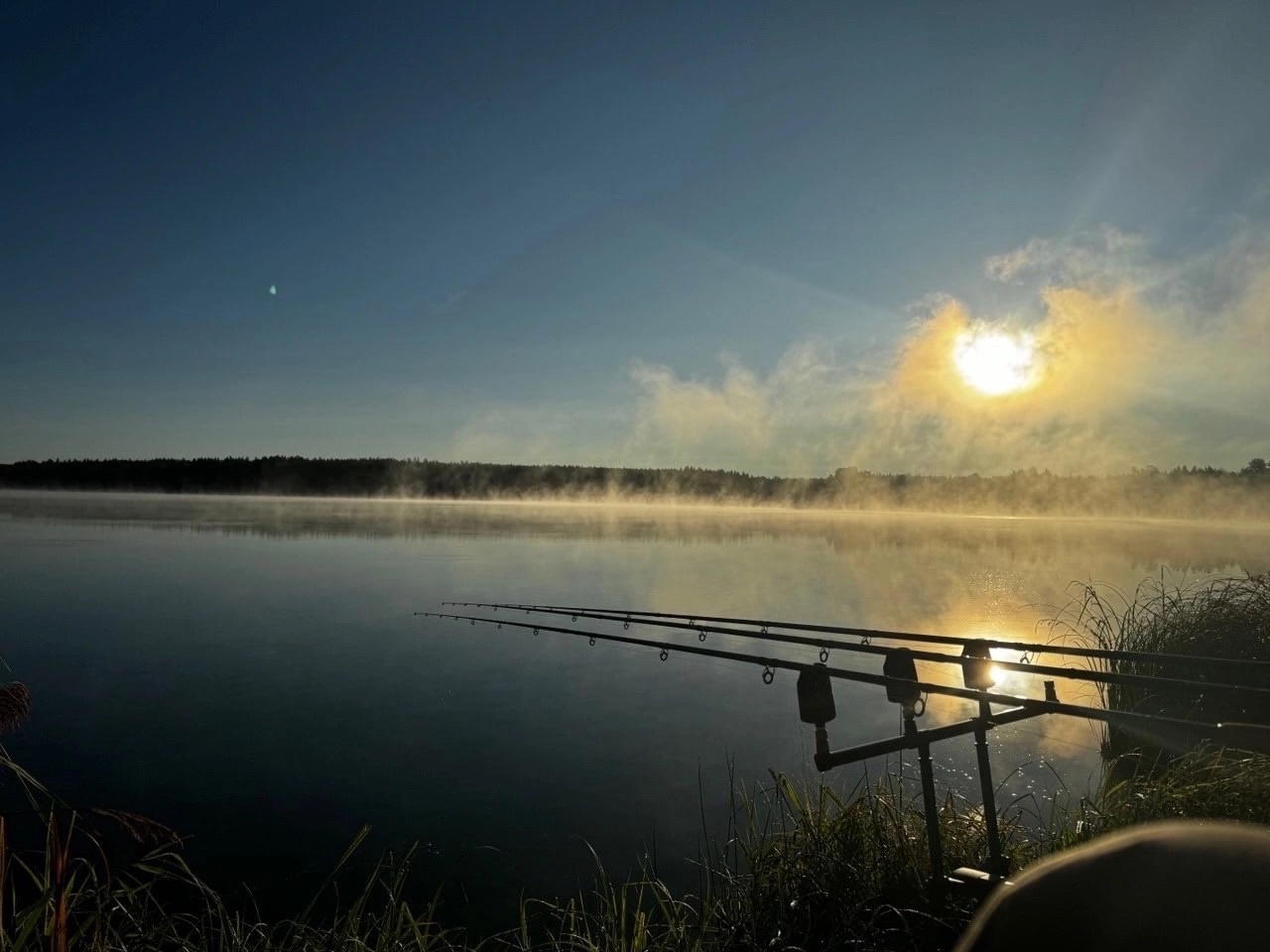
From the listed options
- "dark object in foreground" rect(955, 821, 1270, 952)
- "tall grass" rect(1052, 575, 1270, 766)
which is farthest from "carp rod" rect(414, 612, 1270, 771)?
"tall grass" rect(1052, 575, 1270, 766)

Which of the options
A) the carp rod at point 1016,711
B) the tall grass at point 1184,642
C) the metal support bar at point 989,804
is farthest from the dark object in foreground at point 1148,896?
the tall grass at point 1184,642

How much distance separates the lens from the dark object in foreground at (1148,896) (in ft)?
2.16

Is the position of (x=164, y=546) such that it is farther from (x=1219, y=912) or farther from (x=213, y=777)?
(x=1219, y=912)

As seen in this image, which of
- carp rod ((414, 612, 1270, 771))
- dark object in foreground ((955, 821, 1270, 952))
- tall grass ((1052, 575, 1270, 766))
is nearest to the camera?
dark object in foreground ((955, 821, 1270, 952))

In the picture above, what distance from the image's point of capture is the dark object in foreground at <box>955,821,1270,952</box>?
0.66 metres

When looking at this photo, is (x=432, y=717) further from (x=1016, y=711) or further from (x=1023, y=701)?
(x=1023, y=701)

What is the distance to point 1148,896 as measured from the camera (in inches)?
27.4

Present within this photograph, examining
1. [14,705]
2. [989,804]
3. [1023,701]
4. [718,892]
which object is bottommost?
[718,892]

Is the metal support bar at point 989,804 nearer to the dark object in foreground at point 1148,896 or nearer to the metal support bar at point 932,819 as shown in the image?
the metal support bar at point 932,819

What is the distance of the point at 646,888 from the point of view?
765 centimetres

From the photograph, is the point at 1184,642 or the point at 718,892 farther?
the point at 1184,642

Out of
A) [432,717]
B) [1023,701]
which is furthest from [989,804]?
[432,717]

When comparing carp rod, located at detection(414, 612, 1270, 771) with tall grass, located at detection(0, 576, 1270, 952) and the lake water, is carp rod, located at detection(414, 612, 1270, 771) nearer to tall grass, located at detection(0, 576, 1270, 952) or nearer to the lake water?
tall grass, located at detection(0, 576, 1270, 952)

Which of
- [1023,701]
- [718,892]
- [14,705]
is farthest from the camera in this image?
[718,892]
